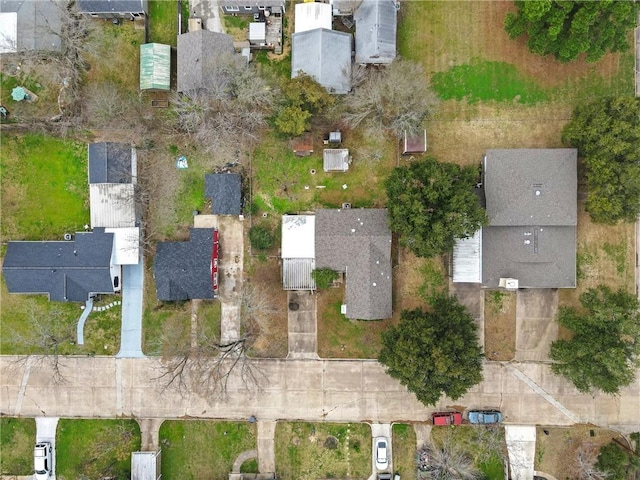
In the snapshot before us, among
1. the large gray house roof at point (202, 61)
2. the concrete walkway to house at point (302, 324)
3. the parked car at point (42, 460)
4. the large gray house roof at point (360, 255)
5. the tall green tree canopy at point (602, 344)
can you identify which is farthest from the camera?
the concrete walkway to house at point (302, 324)

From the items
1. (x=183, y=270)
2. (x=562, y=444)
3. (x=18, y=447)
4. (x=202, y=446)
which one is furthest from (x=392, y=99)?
(x=18, y=447)

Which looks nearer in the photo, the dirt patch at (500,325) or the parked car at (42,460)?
the parked car at (42,460)

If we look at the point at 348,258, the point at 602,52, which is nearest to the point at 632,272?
the point at 602,52

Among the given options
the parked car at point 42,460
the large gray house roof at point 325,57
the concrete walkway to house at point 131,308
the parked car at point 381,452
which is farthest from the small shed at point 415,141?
the parked car at point 42,460

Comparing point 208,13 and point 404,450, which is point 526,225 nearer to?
point 404,450

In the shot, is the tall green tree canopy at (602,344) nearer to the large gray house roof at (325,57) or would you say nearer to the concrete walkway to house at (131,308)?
the large gray house roof at (325,57)

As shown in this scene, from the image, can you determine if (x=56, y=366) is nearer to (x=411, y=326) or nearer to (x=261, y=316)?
(x=261, y=316)
